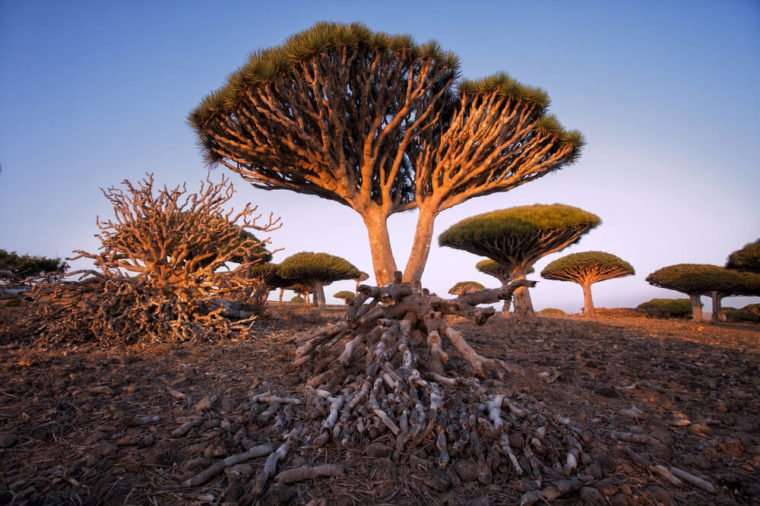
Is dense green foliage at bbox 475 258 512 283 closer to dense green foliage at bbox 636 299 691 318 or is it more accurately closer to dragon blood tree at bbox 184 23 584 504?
dense green foliage at bbox 636 299 691 318

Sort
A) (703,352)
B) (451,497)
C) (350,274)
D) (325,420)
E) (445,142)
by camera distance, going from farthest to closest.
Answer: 1. (350,274)
2. (445,142)
3. (703,352)
4. (325,420)
5. (451,497)

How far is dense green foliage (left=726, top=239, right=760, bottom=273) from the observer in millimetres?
20719

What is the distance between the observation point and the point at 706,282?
2220 cm

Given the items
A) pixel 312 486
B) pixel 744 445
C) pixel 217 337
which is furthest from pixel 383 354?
pixel 217 337

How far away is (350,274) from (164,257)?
86.8ft

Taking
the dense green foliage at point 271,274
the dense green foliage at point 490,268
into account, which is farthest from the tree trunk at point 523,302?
the dense green foliage at point 271,274

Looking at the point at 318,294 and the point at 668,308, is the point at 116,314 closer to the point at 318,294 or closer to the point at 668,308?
the point at 318,294

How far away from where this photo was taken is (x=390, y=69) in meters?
9.16

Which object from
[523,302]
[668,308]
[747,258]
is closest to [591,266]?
[747,258]

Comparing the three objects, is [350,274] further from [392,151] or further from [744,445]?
[744,445]

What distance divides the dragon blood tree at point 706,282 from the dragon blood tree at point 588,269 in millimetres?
2326

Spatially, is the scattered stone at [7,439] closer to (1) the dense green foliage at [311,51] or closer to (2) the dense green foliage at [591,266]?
(1) the dense green foliage at [311,51]

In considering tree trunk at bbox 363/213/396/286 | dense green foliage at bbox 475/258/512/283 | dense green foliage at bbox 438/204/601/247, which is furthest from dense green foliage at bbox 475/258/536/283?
tree trunk at bbox 363/213/396/286

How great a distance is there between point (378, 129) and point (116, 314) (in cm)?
732
